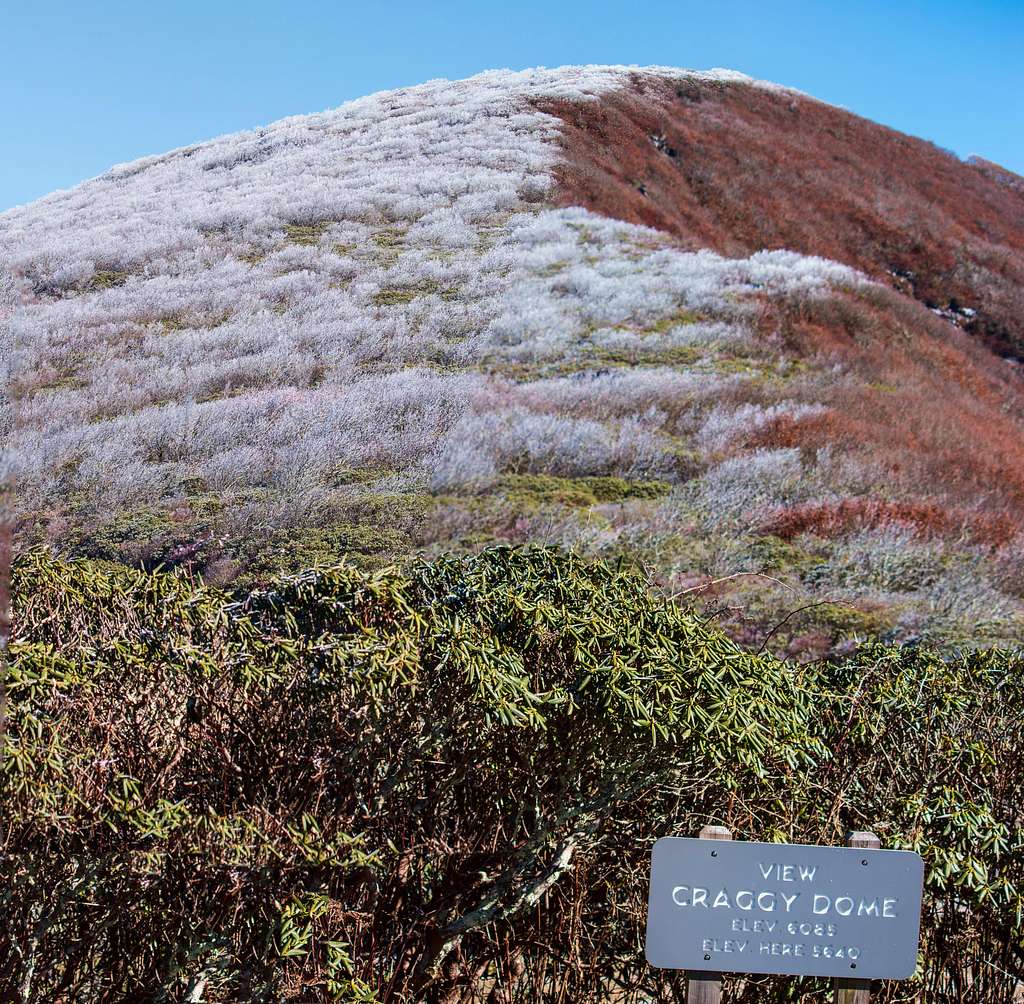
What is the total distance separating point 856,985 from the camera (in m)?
2.99

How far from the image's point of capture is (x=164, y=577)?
427 cm

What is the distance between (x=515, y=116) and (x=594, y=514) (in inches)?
257

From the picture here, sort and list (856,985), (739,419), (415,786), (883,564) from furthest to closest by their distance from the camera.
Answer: (739,419)
(883,564)
(415,786)
(856,985)

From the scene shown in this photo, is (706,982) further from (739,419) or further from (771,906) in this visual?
(739,419)

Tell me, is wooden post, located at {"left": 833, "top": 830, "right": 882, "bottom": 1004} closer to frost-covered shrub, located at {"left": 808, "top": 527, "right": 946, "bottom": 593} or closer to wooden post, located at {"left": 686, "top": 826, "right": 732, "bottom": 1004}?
wooden post, located at {"left": 686, "top": 826, "right": 732, "bottom": 1004}

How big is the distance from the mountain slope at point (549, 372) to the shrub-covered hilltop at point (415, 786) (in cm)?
342

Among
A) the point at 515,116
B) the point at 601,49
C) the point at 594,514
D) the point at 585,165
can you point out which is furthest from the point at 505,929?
the point at 515,116

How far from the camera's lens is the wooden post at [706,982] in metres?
2.92

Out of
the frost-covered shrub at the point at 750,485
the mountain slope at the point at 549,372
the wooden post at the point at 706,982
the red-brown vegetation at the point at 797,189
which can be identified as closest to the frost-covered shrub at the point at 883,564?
the mountain slope at the point at 549,372

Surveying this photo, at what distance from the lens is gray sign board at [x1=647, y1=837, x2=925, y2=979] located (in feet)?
9.39

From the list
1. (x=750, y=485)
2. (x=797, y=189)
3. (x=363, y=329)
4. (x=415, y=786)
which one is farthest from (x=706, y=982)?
(x=797, y=189)

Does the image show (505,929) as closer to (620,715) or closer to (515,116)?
(620,715)

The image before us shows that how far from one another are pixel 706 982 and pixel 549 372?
21.3ft

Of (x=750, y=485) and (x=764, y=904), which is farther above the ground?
(x=750, y=485)
